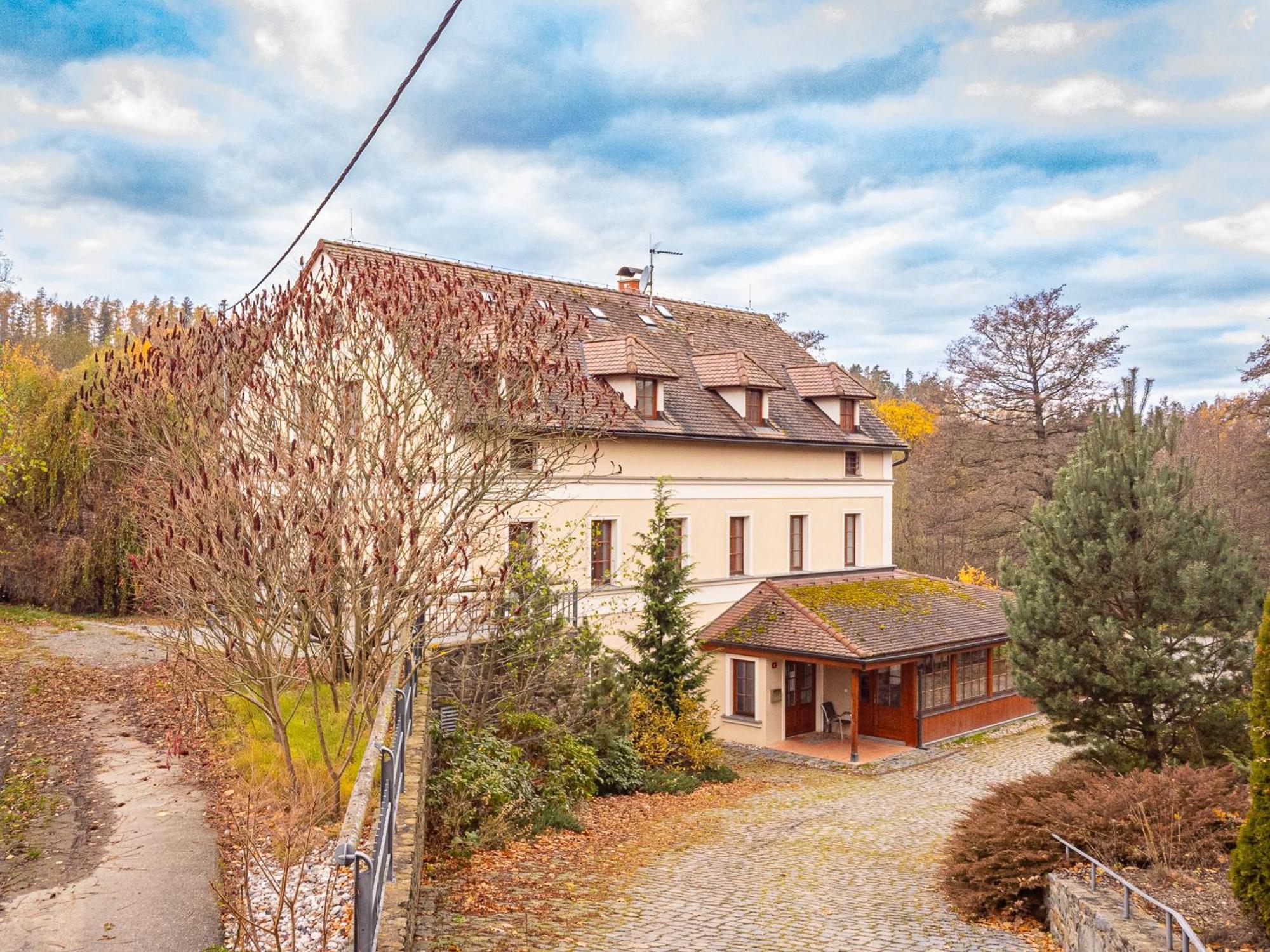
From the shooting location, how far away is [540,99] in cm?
711

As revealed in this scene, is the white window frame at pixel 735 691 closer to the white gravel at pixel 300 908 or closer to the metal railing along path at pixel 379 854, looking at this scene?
the metal railing along path at pixel 379 854

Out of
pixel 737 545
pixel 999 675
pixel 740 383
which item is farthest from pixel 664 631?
pixel 999 675

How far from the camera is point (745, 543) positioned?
2534 cm

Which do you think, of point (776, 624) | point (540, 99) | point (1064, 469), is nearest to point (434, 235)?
point (776, 624)

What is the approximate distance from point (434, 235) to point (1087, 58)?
18474 millimetres

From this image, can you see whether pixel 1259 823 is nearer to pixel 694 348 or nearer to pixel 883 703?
pixel 883 703

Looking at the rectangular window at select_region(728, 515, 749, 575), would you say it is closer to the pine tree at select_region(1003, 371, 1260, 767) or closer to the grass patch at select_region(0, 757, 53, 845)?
the pine tree at select_region(1003, 371, 1260, 767)

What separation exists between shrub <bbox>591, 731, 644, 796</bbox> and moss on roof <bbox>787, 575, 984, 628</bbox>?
6.91m

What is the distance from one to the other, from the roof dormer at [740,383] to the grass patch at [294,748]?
46.6 feet

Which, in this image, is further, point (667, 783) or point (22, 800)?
point (667, 783)

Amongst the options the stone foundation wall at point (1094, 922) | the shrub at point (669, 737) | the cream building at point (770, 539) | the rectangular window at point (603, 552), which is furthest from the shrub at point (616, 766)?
the stone foundation wall at point (1094, 922)

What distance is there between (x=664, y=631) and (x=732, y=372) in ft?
28.7

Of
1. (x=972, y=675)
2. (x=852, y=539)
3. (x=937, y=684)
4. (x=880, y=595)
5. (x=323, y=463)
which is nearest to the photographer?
(x=323, y=463)

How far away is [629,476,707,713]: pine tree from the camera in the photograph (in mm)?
19297
